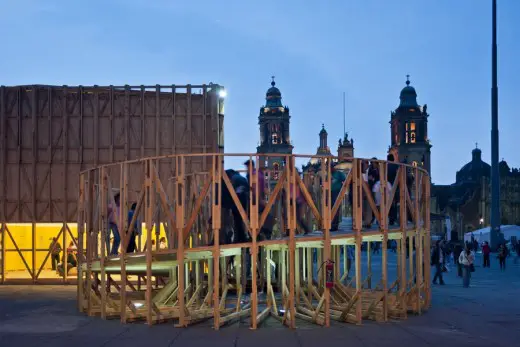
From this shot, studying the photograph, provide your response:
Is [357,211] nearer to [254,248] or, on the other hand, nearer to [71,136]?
[254,248]

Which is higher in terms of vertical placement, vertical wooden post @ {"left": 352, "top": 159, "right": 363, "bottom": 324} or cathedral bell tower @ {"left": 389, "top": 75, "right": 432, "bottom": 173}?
cathedral bell tower @ {"left": 389, "top": 75, "right": 432, "bottom": 173}

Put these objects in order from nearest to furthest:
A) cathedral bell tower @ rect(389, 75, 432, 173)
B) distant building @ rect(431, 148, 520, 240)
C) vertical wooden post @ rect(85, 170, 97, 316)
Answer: vertical wooden post @ rect(85, 170, 97, 316), distant building @ rect(431, 148, 520, 240), cathedral bell tower @ rect(389, 75, 432, 173)

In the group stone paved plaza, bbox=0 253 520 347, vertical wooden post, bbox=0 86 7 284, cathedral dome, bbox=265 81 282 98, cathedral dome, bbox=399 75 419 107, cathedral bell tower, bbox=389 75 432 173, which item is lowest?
stone paved plaza, bbox=0 253 520 347

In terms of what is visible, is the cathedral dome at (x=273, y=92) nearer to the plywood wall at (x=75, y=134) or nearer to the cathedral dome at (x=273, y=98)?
the cathedral dome at (x=273, y=98)

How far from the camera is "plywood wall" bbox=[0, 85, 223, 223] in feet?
98.6

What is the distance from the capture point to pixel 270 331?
52.5ft

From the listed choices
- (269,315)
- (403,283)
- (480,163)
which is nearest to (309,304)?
(269,315)

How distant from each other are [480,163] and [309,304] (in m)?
137

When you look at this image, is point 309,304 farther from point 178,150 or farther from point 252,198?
point 178,150

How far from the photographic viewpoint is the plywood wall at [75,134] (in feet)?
98.6

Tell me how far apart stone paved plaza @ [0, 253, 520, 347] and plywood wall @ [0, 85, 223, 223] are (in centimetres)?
935

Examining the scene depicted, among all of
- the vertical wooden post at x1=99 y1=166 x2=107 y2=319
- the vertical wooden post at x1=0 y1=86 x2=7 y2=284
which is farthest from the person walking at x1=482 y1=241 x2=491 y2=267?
the vertical wooden post at x1=99 y1=166 x2=107 y2=319

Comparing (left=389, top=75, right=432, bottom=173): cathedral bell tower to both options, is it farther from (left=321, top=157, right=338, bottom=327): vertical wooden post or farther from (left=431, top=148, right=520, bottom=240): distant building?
(left=321, top=157, right=338, bottom=327): vertical wooden post

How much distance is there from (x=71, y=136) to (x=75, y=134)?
187mm
